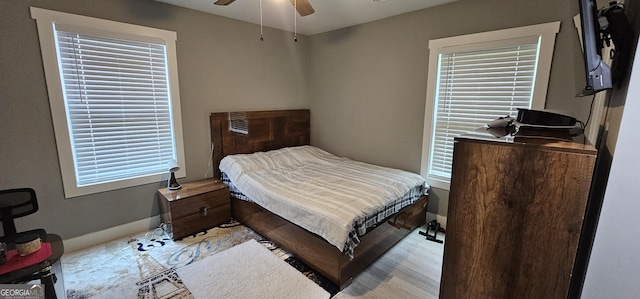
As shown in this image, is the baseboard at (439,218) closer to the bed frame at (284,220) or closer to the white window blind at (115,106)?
the bed frame at (284,220)

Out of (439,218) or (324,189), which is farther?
(439,218)

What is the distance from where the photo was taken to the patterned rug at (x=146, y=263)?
6.54 feet

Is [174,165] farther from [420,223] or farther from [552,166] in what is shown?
[552,166]

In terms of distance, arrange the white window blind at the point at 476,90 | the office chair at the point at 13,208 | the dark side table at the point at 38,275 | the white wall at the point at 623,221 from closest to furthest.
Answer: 1. the white wall at the point at 623,221
2. the dark side table at the point at 38,275
3. the office chair at the point at 13,208
4. the white window blind at the point at 476,90

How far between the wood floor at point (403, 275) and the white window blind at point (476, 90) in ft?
2.97

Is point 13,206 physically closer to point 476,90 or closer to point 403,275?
point 403,275

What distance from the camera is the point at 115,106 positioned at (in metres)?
2.63

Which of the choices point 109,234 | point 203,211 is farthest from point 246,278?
point 109,234

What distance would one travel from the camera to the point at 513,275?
1042 mm

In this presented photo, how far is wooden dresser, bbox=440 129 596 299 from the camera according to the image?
925 mm

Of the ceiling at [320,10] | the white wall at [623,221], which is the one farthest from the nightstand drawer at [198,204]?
the white wall at [623,221]

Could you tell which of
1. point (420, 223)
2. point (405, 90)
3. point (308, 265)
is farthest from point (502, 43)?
point (308, 265)

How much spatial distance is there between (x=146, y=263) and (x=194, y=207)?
64 cm

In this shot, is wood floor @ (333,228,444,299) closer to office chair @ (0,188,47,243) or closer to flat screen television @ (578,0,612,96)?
flat screen television @ (578,0,612,96)
